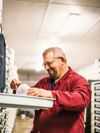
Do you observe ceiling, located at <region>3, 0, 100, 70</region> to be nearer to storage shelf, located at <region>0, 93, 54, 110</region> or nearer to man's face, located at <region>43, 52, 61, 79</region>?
man's face, located at <region>43, 52, 61, 79</region>

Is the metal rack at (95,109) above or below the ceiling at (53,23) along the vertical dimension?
below

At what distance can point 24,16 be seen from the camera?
4203 mm

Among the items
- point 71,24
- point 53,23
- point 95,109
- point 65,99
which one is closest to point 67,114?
point 65,99

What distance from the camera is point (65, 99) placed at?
61.6 inches

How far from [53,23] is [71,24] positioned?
13.7 inches

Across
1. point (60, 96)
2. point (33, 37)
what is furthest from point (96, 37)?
point (60, 96)

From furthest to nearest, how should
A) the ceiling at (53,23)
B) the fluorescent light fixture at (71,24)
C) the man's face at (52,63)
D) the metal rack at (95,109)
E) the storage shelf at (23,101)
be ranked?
the fluorescent light fixture at (71,24) → the ceiling at (53,23) → the metal rack at (95,109) → the man's face at (52,63) → the storage shelf at (23,101)

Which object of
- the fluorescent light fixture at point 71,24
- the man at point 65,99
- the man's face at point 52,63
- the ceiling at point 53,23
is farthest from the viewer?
the fluorescent light fixture at point 71,24

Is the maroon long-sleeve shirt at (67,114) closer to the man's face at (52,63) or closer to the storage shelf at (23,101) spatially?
the man's face at (52,63)

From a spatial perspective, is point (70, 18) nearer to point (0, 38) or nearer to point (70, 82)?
point (70, 82)

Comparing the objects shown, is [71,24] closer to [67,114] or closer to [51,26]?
[51,26]

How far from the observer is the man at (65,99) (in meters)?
1.69

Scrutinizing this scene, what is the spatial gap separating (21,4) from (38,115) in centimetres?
204

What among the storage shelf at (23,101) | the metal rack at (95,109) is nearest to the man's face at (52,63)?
the storage shelf at (23,101)
